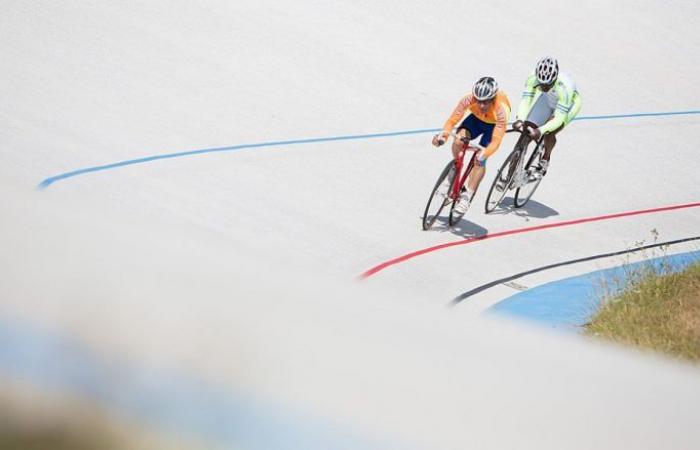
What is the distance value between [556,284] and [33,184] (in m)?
4.12

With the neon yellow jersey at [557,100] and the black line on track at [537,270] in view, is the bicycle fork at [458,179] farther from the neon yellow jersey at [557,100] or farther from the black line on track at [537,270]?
the neon yellow jersey at [557,100]

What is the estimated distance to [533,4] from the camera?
18297mm

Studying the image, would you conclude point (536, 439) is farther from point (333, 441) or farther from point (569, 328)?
point (569, 328)

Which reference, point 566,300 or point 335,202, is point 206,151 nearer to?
point 335,202

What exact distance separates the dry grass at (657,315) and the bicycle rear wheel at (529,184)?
261cm

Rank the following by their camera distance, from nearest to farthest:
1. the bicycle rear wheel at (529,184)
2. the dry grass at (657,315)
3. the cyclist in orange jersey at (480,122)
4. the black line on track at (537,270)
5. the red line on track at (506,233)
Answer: the dry grass at (657,315) → the black line on track at (537,270) → the red line on track at (506,233) → the cyclist in orange jersey at (480,122) → the bicycle rear wheel at (529,184)

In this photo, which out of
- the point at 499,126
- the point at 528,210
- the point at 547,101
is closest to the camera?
the point at 499,126

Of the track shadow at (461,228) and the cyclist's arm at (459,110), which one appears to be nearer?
the cyclist's arm at (459,110)

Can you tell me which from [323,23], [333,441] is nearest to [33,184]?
[333,441]

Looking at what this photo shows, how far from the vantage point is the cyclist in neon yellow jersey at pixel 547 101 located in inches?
365

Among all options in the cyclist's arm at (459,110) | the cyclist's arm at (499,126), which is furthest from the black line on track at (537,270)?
the cyclist's arm at (459,110)

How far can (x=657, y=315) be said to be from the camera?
6.54 meters

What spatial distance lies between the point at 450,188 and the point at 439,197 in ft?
0.68

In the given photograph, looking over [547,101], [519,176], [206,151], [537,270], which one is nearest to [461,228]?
[537,270]
